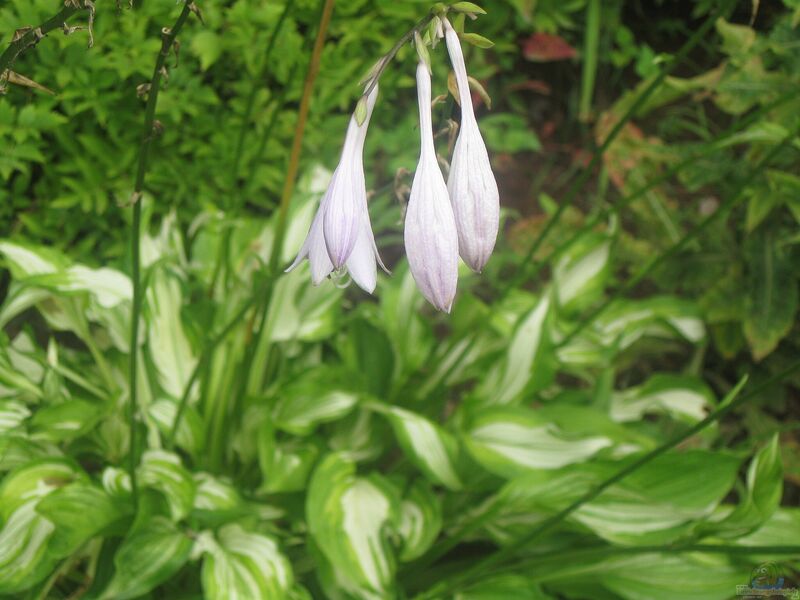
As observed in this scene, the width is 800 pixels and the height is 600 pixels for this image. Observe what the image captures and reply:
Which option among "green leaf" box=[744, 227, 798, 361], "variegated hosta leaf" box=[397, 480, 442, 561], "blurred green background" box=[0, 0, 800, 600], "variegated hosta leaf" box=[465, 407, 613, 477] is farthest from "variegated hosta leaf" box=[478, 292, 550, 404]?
"green leaf" box=[744, 227, 798, 361]

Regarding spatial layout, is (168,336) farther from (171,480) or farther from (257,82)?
(257,82)

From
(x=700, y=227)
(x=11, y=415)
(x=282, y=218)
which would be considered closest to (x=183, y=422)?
(x=11, y=415)

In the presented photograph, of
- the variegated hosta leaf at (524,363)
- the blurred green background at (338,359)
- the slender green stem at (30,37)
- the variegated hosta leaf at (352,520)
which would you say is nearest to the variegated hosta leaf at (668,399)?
the blurred green background at (338,359)

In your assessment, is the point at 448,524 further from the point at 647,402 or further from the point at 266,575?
the point at 647,402

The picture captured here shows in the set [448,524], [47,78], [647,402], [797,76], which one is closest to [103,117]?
[47,78]

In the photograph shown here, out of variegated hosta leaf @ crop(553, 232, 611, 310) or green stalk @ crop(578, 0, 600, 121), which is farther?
green stalk @ crop(578, 0, 600, 121)

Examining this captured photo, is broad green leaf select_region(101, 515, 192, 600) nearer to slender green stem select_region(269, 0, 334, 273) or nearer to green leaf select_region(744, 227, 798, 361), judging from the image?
slender green stem select_region(269, 0, 334, 273)
